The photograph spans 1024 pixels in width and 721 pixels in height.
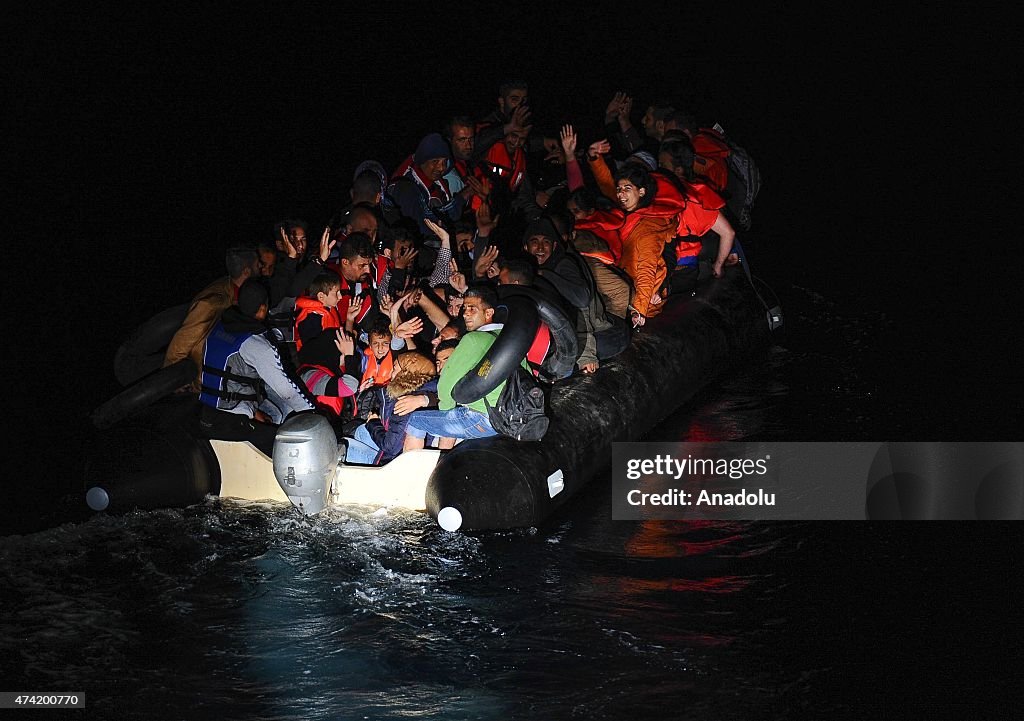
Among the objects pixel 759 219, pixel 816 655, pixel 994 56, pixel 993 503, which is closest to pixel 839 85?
pixel 994 56

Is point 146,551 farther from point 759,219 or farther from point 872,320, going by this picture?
point 759,219

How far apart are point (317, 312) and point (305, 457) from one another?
909 mm

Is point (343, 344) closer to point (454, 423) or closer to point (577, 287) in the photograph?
point (454, 423)

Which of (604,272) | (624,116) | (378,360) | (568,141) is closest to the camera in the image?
(378,360)

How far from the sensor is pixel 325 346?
6.24 metres

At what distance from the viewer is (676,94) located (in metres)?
19.7

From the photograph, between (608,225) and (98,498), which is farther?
(608,225)

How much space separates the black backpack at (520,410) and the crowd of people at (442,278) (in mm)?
62

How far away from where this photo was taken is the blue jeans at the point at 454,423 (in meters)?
5.86

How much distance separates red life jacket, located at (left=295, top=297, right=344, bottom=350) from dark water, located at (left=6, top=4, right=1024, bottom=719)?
3.06 feet

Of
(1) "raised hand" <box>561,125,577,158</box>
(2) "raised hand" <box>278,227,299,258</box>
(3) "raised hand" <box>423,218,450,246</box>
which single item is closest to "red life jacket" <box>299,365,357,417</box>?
(2) "raised hand" <box>278,227,299,258</box>

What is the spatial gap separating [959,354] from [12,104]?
32.8 feet

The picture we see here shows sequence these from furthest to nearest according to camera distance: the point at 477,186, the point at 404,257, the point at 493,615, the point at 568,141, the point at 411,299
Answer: the point at 568,141, the point at 477,186, the point at 404,257, the point at 411,299, the point at 493,615

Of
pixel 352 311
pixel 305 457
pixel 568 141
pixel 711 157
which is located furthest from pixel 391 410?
pixel 711 157
